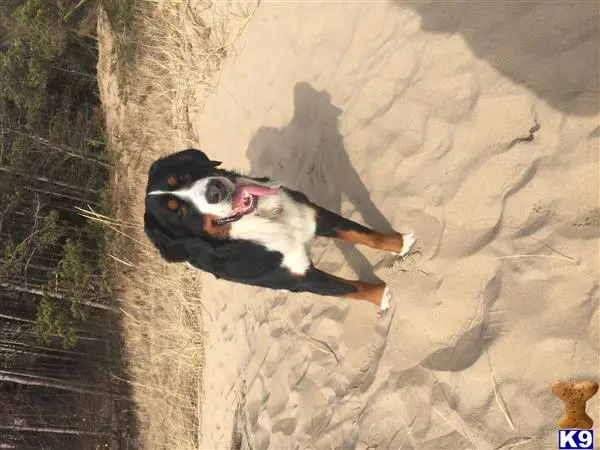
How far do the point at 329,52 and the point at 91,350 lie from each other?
13.9 ft

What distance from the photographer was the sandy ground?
2.43 metres

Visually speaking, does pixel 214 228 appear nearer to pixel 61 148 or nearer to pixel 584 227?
pixel 584 227

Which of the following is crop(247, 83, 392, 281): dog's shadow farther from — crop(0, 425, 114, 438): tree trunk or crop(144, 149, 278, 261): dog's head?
crop(0, 425, 114, 438): tree trunk

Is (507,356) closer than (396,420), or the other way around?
(507,356)

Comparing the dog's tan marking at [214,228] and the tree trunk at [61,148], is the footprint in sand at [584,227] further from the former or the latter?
the tree trunk at [61,148]

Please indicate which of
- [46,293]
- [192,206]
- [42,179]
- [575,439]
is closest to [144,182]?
[42,179]

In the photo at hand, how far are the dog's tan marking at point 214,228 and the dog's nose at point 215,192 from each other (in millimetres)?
94

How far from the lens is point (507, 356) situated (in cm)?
248

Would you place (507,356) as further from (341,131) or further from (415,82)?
(341,131)

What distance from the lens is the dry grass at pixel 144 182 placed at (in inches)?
209

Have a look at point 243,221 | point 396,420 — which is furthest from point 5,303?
point 396,420

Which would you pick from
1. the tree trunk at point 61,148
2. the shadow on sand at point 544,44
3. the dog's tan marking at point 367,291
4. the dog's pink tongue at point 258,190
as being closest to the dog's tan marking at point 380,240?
the dog's tan marking at point 367,291

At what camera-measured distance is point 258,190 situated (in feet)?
9.56

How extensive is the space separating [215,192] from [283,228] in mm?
435
